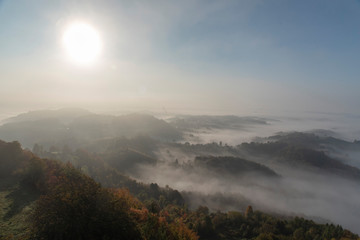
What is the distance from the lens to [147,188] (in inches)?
5969

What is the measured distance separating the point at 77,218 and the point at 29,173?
115ft

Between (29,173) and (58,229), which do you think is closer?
(58,229)

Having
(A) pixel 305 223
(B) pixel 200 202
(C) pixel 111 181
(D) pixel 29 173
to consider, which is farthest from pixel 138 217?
(B) pixel 200 202

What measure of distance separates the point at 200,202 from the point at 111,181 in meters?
83.0

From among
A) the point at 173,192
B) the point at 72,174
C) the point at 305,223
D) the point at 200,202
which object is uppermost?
the point at 72,174

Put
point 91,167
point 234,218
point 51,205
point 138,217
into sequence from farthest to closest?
point 91,167, point 234,218, point 138,217, point 51,205

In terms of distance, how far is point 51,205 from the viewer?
2270 cm

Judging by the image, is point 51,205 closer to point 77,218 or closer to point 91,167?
point 77,218

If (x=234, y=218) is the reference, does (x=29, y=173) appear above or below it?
above

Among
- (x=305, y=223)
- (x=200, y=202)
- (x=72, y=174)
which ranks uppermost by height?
(x=72, y=174)

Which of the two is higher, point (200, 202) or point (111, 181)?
point (111, 181)

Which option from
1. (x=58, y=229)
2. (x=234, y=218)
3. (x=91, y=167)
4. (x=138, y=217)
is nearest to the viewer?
(x=58, y=229)

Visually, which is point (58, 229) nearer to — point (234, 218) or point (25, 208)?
point (25, 208)

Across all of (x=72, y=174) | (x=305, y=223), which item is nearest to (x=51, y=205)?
(x=72, y=174)
